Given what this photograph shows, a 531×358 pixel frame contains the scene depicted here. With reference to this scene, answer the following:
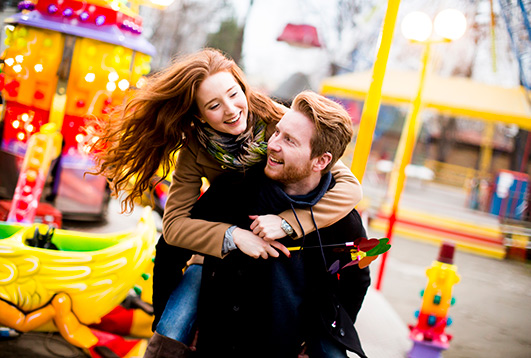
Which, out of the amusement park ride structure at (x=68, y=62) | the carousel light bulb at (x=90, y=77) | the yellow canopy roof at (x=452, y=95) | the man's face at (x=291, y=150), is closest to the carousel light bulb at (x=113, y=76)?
the amusement park ride structure at (x=68, y=62)

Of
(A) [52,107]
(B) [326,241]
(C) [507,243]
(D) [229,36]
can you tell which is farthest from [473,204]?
(B) [326,241]

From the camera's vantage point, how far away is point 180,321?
2027 mm

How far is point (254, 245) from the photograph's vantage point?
5.96ft

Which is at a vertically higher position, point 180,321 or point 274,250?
point 274,250

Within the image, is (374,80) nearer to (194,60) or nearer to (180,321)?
(194,60)

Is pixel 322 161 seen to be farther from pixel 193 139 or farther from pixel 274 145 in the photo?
pixel 193 139

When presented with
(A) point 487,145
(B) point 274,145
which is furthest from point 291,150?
(A) point 487,145

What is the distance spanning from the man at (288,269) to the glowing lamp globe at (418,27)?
13.2ft

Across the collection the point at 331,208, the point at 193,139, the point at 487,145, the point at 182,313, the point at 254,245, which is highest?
the point at 487,145

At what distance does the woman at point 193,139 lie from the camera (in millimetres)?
1984

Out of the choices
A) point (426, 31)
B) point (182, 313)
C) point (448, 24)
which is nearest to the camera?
point (182, 313)

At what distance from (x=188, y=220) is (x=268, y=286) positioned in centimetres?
39

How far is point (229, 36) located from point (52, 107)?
14.6m

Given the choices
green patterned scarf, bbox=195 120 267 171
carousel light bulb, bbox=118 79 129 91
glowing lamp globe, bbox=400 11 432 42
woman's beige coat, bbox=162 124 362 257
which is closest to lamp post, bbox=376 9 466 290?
glowing lamp globe, bbox=400 11 432 42
